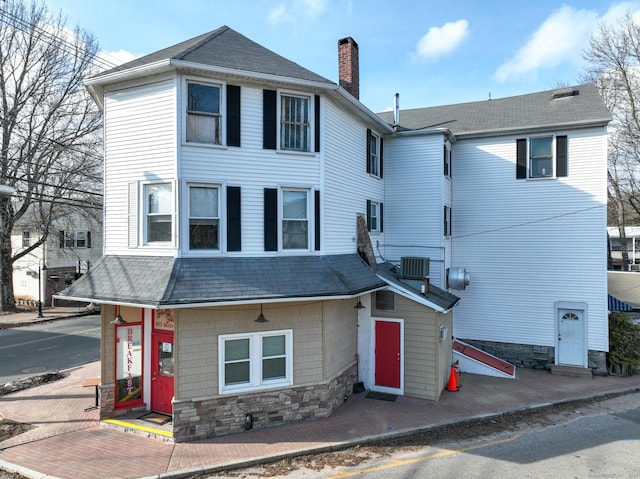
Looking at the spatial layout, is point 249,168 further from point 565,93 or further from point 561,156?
point 565,93

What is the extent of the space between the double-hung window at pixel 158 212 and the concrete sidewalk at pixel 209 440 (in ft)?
16.3

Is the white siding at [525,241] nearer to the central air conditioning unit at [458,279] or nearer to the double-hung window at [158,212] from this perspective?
the central air conditioning unit at [458,279]

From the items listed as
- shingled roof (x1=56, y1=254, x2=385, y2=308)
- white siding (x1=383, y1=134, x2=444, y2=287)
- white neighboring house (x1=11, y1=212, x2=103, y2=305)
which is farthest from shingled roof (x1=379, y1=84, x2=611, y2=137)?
white neighboring house (x1=11, y1=212, x2=103, y2=305)

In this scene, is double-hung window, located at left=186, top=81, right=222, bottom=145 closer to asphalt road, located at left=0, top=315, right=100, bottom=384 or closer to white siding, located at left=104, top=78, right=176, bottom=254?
white siding, located at left=104, top=78, right=176, bottom=254

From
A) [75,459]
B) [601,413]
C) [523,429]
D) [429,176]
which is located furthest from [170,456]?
[429,176]

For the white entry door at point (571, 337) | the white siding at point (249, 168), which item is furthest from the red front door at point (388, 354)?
the white entry door at point (571, 337)

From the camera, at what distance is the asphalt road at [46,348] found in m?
15.3

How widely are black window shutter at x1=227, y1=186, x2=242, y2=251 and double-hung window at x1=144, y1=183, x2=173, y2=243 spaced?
56.8 inches

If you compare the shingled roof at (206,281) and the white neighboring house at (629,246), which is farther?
the white neighboring house at (629,246)

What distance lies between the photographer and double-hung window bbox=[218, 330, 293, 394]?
32.2ft

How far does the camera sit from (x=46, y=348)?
720 inches

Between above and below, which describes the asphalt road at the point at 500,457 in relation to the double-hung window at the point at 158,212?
below

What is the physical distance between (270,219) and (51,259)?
95.6 feet

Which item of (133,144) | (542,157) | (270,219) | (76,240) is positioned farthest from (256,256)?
(76,240)
